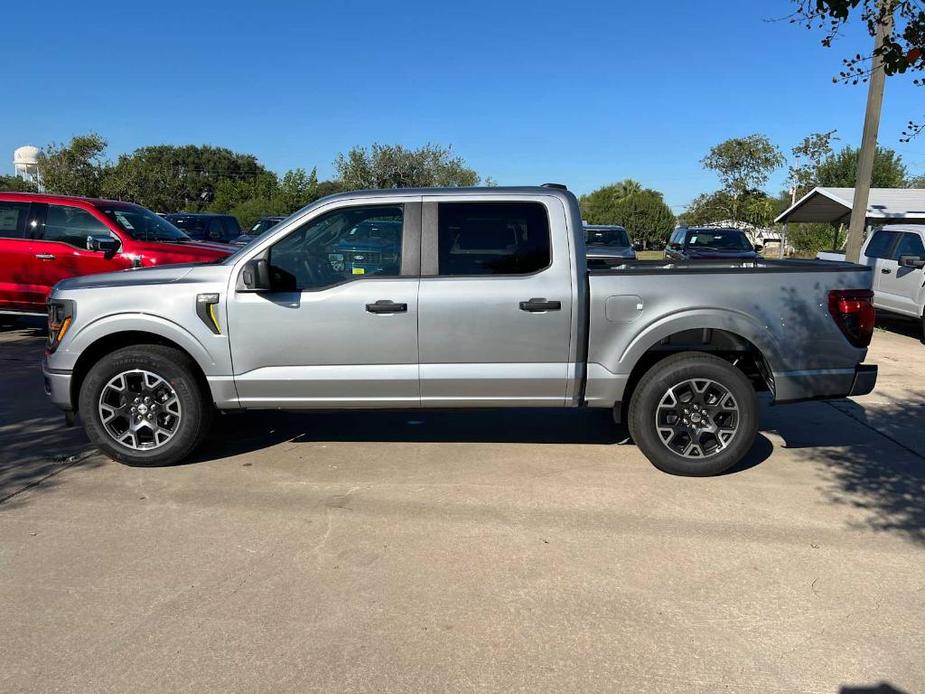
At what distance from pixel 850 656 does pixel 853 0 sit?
3.29 metres

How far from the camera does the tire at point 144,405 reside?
16.7ft

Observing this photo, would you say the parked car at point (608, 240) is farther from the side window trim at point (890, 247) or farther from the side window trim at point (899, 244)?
the side window trim at point (899, 244)

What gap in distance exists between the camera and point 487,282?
4961 mm

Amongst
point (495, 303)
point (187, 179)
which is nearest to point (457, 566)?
point (495, 303)

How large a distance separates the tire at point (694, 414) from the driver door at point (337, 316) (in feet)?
5.52

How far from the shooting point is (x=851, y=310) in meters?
4.94

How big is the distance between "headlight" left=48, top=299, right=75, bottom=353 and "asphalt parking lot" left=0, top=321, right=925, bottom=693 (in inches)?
37.0

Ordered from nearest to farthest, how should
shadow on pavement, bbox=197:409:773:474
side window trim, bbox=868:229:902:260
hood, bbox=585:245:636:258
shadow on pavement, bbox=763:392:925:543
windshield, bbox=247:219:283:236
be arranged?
shadow on pavement, bbox=763:392:925:543, shadow on pavement, bbox=197:409:773:474, side window trim, bbox=868:229:902:260, hood, bbox=585:245:636:258, windshield, bbox=247:219:283:236

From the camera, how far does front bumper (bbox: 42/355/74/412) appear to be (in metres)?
5.12

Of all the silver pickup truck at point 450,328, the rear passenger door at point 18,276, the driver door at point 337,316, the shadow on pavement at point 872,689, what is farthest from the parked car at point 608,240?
A: the shadow on pavement at point 872,689

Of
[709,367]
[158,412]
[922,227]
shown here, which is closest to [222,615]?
[158,412]

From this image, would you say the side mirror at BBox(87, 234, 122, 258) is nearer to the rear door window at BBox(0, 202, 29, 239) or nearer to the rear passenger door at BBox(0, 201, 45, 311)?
the rear passenger door at BBox(0, 201, 45, 311)

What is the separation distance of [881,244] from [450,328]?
11.2 metres

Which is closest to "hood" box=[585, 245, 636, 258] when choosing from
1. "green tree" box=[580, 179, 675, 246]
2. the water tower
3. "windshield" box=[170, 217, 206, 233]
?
"windshield" box=[170, 217, 206, 233]
